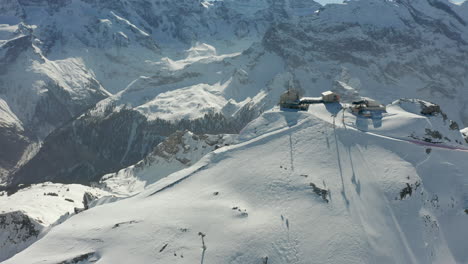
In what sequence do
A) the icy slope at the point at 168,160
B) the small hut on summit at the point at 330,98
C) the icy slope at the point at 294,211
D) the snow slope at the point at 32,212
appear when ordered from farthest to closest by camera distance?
the icy slope at the point at 168,160 < the snow slope at the point at 32,212 < the small hut on summit at the point at 330,98 < the icy slope at the point at 294,211

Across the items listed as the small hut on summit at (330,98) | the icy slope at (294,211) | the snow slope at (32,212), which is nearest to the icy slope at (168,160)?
the snow slope at (32,212)

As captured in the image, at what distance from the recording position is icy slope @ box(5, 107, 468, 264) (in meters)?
48.1

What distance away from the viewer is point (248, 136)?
77438 mm

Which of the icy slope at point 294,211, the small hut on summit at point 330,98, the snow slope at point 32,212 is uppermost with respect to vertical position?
the small hut on summit at point 330,98

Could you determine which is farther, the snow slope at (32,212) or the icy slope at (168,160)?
the icy slope at (168,160)

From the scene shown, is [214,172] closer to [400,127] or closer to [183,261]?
[183,261]

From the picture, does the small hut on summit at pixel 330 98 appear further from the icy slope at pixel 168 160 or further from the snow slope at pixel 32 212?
the snow slope at pixel 32 212

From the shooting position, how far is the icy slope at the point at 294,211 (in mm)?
48094

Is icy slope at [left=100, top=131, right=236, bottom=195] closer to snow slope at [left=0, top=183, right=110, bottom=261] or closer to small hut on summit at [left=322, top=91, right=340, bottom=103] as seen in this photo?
snow slope at [left=0, top=183, right=110, bottom=261]

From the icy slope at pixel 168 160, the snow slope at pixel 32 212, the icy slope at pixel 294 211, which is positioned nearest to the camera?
the icy slope at pixel 294 211

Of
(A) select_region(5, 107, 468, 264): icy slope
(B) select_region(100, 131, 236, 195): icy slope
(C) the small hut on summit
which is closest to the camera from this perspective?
(A) select_region(5, 107, 468, 264): icy slope

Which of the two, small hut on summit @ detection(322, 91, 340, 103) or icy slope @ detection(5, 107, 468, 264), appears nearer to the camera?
icy slope @ detection(5, 107, 468, 264)

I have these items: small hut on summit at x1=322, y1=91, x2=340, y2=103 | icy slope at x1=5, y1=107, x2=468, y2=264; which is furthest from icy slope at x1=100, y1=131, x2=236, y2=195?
icy slope at x1=5, y1=107, x2=468, y2=264

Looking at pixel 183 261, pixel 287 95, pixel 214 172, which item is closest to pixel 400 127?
pixel 287 95
